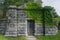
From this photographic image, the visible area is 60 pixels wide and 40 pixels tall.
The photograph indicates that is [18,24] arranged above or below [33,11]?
below

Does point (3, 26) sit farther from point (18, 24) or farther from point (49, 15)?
point (49, 15)

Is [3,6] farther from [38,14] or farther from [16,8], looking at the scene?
[38,14]

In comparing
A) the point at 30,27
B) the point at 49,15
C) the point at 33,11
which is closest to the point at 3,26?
the point at 30,27

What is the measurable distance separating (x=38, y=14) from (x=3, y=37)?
4.29 ft

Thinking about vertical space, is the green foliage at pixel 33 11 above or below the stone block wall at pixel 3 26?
above

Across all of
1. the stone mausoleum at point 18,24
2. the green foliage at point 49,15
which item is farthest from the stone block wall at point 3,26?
the green foliage at point 49,15

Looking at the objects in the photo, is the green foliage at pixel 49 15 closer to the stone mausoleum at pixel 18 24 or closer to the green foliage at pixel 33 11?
the green foliage at pixel 33 11

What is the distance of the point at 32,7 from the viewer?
5.66 metres

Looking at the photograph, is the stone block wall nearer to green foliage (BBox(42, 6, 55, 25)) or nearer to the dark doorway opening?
the dark doorway opening

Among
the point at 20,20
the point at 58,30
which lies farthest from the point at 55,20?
the point at 20,20

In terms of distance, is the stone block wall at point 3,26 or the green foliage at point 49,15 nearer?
the stone block wall at point 3,26

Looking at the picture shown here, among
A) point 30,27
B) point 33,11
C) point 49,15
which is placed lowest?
point 30,27

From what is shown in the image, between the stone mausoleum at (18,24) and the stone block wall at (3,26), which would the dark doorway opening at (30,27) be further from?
the stone block wall at (3,26)

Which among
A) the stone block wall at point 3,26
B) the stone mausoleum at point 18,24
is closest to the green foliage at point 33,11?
the stone mausoleum at point 18,24
